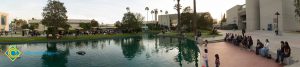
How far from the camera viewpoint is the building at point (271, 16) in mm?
57912

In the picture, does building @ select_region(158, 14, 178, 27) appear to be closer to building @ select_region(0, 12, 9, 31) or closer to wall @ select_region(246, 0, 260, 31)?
wall @ select_region(246, 0, 260, 31)

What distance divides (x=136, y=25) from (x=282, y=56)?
230ft

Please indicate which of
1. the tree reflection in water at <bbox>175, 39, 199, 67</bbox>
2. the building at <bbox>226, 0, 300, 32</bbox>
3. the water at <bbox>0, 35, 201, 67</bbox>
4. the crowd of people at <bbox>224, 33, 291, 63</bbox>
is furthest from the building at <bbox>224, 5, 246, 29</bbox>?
the crowd of people at <bbox>224, 33, 291, 63</bbox>

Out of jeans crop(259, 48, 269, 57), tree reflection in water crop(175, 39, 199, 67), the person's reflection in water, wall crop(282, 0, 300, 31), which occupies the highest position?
wall crop(282, 0, 300, 31)

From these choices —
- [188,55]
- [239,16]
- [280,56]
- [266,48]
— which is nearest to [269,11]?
[239,16]

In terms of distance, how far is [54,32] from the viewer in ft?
178

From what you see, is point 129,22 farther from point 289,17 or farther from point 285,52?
point 285,52

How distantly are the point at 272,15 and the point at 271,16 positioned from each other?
718 millimetres

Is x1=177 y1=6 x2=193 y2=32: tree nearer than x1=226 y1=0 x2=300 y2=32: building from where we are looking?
No

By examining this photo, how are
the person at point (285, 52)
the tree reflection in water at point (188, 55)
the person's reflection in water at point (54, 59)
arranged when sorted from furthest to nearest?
the person's reflection in water at point (54, 59), the tree reflection in water at point (188, 55), the person at point (285, 52)

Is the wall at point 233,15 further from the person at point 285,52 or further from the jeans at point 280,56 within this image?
the person at point 285,52

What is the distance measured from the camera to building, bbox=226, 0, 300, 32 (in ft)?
190

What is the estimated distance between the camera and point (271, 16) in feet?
209

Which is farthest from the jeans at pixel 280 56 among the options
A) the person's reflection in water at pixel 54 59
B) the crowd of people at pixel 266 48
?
the person's reflection in water at pixel 54 59
